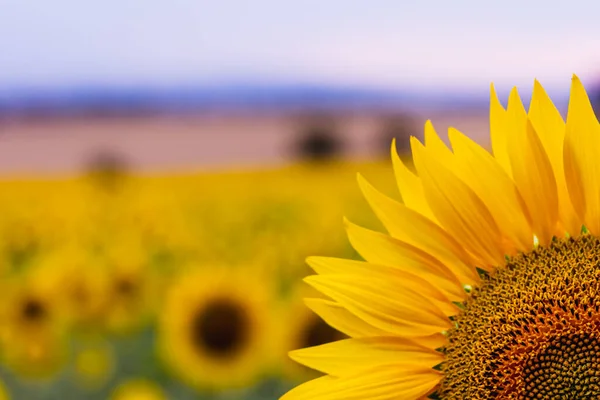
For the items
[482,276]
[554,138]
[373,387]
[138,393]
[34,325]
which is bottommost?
[373,387]

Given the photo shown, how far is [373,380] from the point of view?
43.2 inches

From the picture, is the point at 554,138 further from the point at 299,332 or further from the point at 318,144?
the point at 318,144

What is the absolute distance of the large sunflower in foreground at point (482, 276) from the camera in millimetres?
1050

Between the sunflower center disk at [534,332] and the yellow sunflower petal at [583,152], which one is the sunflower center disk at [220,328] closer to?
the sunflower center disk at [534,332]

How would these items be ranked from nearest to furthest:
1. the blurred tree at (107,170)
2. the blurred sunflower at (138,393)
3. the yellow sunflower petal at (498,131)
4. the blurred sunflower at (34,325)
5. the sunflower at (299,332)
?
the yellow sunflower petal at (498,131) → the blurred sunflower at (138,393) → the sunflower at (299,332) → the blurred sunflower at (34,325) → the blurred tree at (107,170)

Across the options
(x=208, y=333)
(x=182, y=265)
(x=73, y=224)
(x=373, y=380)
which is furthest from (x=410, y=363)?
(x=73, y=224)

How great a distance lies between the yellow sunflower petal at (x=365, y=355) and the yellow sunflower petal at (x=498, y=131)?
0.82 feet

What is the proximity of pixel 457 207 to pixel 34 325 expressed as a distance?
8.62 ft

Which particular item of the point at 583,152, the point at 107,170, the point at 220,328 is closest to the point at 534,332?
the point at 583,152

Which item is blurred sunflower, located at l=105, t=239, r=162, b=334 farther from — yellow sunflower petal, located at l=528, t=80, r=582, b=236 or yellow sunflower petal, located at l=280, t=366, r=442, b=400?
yellow sunflower petal, located at l=528, t=80, r=582, b=236

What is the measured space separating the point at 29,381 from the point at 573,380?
124 inches

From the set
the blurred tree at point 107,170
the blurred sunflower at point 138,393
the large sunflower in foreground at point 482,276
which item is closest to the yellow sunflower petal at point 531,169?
the large sunflower in foreground at point 482,276

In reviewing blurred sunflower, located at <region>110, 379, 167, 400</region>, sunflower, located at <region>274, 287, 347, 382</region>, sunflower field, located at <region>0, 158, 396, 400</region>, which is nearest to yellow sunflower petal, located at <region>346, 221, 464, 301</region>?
sunflower field, located at <region>0, 158, 396, 400</region>

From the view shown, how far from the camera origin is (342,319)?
3.78 feet
